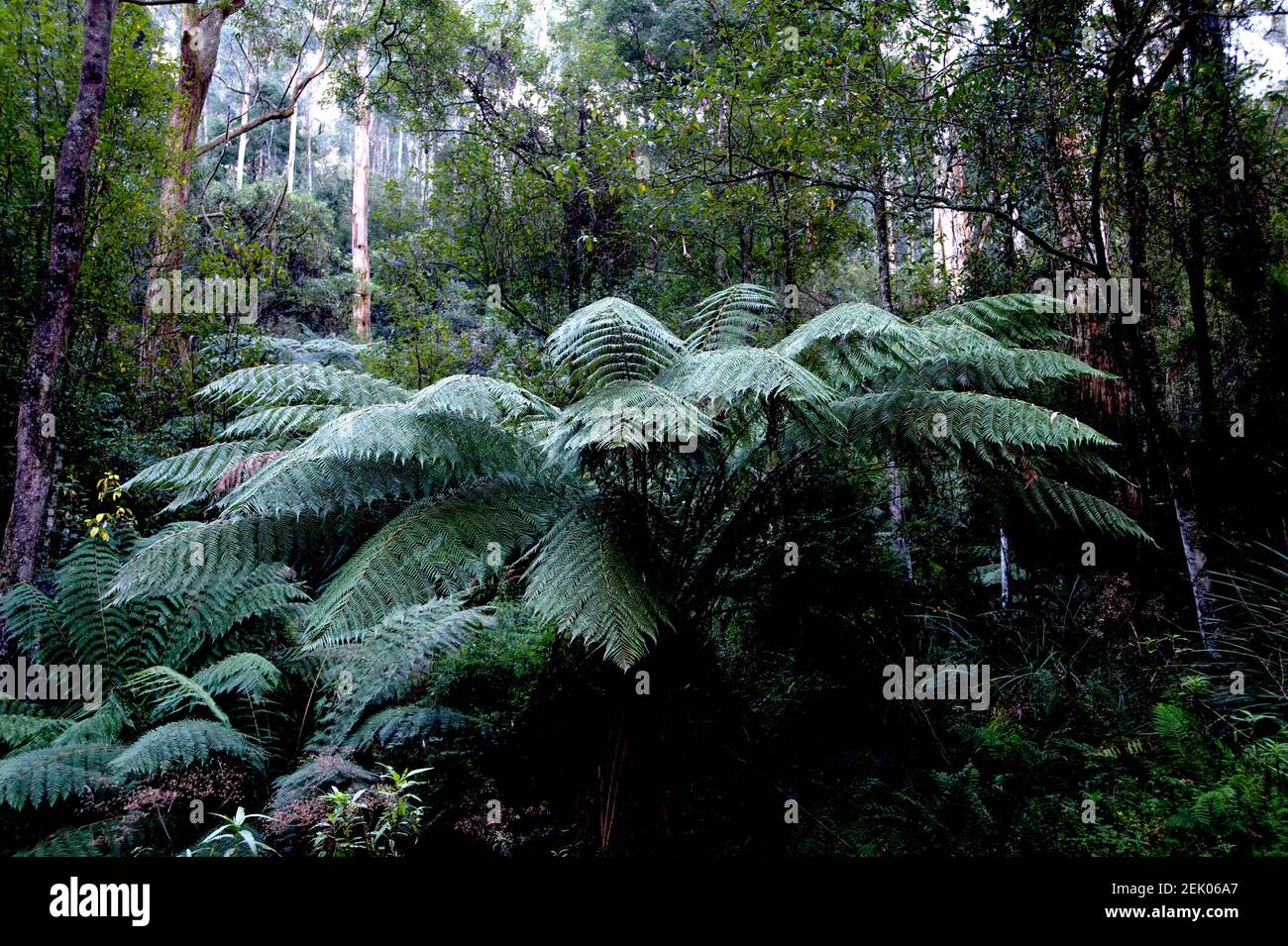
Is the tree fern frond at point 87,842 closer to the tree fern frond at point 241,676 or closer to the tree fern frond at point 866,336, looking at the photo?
the tree fern frond at point 241,676

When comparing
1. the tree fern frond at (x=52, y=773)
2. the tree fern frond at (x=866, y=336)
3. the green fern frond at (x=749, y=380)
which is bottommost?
the tree fern frond at (x=52, y=773)

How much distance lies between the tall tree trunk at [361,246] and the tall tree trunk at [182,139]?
81.1 inches

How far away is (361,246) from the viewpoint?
13.8m

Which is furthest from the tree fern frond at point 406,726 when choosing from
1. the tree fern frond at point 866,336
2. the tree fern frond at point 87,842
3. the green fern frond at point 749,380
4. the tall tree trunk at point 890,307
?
the tall tree trunk at point 890,307

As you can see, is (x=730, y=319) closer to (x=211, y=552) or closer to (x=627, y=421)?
(x=627, y=421)

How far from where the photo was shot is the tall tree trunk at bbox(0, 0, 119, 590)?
354 centimetres

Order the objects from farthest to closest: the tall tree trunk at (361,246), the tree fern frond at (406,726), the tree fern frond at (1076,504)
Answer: the tall tree trunk at (361,246), the tree fern frond at (406,726), the tree fern frond at (1076,504)

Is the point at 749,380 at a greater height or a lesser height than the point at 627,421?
greater

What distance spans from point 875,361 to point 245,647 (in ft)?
10.6

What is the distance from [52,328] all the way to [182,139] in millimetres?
4345

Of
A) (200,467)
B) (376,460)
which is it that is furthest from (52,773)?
(376,460)

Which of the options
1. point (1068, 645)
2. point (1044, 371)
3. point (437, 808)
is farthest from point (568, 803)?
point (1068, 645)

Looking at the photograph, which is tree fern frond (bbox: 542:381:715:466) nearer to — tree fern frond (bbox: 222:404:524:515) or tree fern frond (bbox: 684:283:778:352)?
tree fern frond (bbox: 222:404:524:515)

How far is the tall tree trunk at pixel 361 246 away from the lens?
11.4 m
